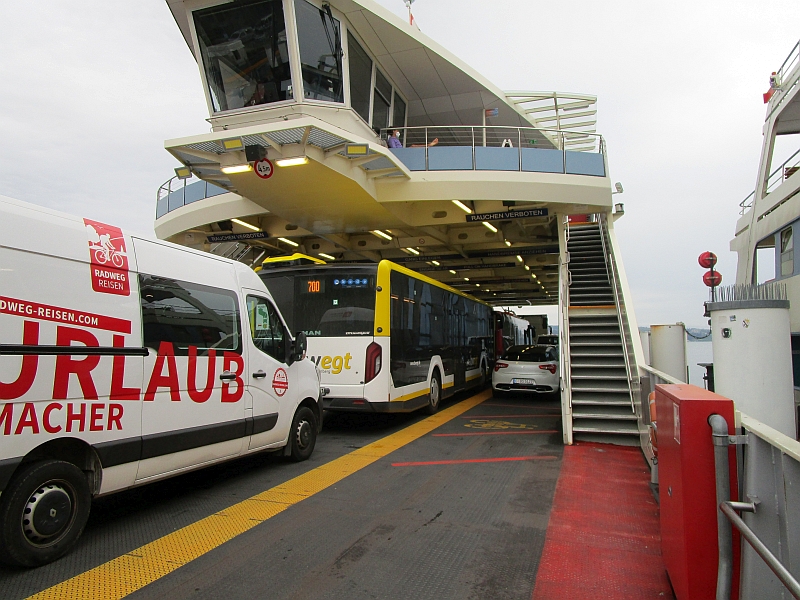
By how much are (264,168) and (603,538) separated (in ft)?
28.6

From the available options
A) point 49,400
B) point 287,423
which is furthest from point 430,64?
point 49,400

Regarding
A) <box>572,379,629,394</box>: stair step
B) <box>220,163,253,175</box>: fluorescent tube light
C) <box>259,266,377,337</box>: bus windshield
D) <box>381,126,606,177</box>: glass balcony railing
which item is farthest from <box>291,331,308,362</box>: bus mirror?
<box>381,126,606,177</box>: glass balcony railing

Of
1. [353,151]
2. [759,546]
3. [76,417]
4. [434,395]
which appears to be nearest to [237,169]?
[353,151]

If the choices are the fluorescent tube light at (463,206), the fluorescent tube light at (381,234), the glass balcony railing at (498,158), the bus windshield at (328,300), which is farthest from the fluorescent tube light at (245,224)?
the fluorescent tube light at (463,206)

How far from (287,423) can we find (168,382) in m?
2.13

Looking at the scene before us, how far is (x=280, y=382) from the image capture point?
6.36 meters

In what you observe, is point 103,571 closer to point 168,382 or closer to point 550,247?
point 168,382

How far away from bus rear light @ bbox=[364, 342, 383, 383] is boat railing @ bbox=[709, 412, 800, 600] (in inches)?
253

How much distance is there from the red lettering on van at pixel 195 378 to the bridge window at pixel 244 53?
7287 mm

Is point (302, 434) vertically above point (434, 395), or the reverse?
point (434, 395)

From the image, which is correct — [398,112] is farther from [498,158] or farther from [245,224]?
[245,224]

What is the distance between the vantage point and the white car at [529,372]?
13.3m

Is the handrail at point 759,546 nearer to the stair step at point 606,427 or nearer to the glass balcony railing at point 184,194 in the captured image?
the stair step at point 606,427

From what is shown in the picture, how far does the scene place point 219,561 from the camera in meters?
3.80
